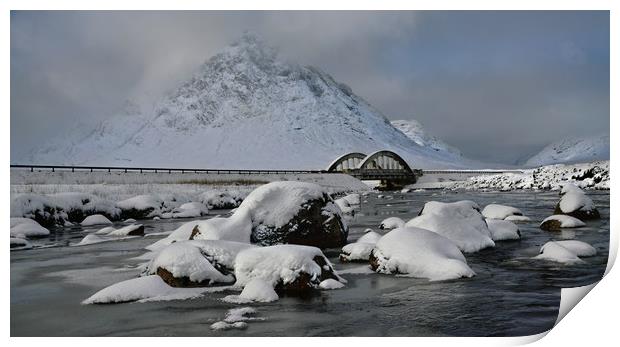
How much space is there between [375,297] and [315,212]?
359 cm

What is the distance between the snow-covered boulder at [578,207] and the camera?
41.6 feet

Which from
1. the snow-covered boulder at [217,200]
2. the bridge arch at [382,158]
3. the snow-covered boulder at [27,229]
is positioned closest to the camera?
the snow-covered boulder at [27,229]

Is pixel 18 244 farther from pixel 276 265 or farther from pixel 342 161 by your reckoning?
pixel 342 161

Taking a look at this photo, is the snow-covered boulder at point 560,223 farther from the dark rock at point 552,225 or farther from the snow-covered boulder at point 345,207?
the snow-covered boulder at point 345,207

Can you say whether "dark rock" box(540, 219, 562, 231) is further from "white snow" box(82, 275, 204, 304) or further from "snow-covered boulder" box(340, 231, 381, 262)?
"white snow" box(82, 275, 204, 304)

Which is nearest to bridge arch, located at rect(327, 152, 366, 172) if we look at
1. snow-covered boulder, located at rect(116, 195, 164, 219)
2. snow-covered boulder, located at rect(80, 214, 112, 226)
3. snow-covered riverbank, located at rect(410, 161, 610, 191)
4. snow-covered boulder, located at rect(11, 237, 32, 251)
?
snow-covered riverbank, located at rect(410, 161, 610, 191)

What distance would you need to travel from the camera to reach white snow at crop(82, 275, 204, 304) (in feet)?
18.4

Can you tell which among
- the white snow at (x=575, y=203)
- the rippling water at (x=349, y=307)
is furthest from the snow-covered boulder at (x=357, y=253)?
the white snow at (x=575, y=203)

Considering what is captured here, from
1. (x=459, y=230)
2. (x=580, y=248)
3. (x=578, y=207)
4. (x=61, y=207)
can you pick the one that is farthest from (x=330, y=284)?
(x=61, y=207)

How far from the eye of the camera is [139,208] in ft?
57.5

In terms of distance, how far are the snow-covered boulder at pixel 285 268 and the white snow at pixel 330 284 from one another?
6 cm

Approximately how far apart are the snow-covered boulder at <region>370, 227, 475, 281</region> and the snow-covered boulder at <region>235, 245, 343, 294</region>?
101 centimetres

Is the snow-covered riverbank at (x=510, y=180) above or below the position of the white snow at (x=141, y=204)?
above
